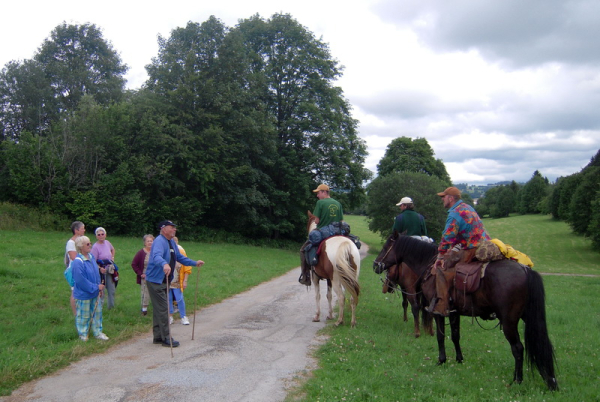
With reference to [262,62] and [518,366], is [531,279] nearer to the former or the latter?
[518,366]

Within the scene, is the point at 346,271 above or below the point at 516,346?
above

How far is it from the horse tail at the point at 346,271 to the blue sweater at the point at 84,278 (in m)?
4.72

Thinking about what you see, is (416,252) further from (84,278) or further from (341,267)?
(84,278)

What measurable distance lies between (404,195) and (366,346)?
3180 cm

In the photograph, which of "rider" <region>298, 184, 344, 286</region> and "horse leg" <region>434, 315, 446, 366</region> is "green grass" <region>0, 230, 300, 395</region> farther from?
"horse leg" <region>434, 315, 446, 366</region>

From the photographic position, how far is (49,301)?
991cm

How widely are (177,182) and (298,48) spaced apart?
1555cm

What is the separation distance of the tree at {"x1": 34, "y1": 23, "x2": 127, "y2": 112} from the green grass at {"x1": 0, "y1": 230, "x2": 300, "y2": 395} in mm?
24249

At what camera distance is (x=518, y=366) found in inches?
223

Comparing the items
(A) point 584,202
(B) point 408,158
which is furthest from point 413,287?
(A) point 584,202

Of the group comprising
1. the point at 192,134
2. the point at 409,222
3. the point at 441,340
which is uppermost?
the point at 192,134

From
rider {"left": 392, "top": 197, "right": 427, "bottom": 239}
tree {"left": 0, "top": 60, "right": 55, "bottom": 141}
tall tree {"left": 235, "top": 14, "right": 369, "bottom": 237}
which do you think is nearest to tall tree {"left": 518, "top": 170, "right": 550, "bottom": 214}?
tall tree {"left": 235, "top": 14, "right": 369, "bottom": 237}

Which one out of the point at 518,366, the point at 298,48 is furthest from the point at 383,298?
the point at 298,48

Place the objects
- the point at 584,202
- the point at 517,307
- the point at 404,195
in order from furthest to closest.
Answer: the point at 584,202 → the point at 404,195 → the point at 517,307
